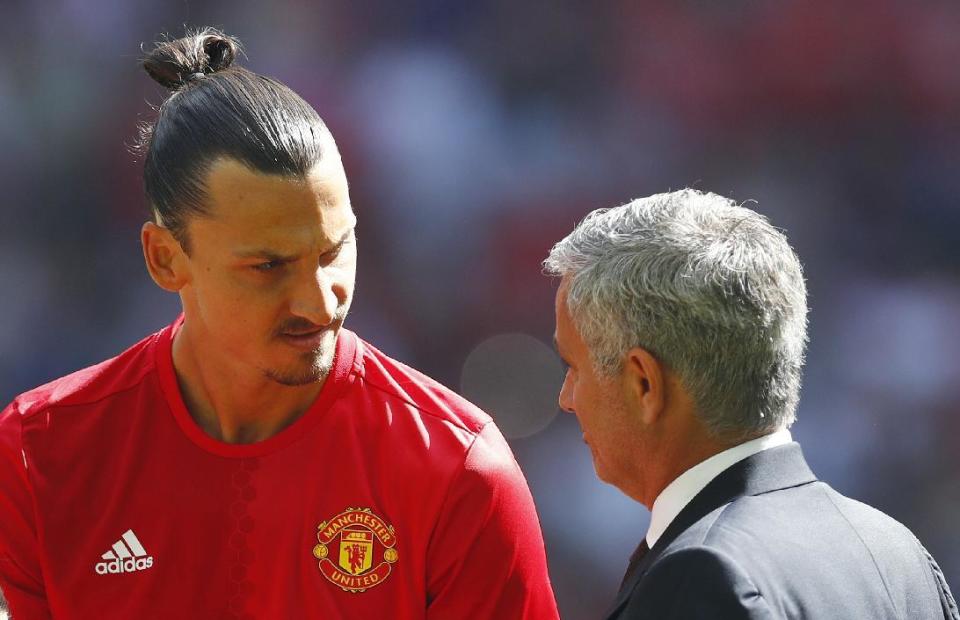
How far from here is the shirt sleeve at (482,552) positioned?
2137mm

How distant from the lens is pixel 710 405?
170 cm

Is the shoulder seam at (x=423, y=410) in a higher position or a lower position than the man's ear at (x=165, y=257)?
lower

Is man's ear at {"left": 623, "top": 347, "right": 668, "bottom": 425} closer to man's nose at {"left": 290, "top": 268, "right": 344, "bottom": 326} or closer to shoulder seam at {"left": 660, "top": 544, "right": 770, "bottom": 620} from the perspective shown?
shoulder seam at {"left": 660, "top": 544, "right": 770, "bottom": 620}

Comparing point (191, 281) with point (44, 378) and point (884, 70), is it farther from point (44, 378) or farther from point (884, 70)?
point (884, 70)

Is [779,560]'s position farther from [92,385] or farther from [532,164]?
[532,164]

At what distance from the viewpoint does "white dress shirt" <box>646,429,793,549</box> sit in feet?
5.55

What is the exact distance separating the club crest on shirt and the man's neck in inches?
10.2

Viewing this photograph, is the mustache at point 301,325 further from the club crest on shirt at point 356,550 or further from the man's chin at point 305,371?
the club crest on shirt at point 356,550

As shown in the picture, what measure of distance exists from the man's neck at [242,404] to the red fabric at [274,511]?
51mm

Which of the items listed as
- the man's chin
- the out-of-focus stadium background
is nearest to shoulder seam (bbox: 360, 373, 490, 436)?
the man's chin

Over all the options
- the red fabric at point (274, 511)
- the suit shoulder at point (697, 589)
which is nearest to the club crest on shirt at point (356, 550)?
the red fabric at point (274, 511)

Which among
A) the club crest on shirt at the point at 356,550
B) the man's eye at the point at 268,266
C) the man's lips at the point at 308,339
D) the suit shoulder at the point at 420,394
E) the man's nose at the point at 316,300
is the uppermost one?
the man's eye at the point at 268,266

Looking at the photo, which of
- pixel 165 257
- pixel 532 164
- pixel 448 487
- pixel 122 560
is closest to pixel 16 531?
pixel 122 560

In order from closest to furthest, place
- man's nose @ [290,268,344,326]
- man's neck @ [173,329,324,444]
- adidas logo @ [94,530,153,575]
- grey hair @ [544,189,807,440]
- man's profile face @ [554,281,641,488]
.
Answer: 1. grey hair @ [544,189,807,440]
2. man's profile face @ [554,281,641,488]
3. man's nose @ [290,268,344,326]
4. adidas logo @ [94,530,153,575]
5. man's neck @ [173,329,324,444]
